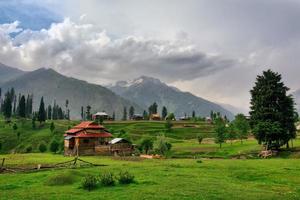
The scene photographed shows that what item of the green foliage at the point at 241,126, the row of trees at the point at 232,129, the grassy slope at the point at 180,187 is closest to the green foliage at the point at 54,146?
the row of trees at the point at 232,129

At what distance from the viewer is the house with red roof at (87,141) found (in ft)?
351

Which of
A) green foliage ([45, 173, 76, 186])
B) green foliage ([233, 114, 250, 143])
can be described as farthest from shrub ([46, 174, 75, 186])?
green foliage ([233, 114, 250, 143])

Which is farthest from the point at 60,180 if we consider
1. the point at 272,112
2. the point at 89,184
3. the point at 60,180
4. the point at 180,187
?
the point at 272,112

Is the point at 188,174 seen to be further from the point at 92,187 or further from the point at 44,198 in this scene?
the point at 44,198

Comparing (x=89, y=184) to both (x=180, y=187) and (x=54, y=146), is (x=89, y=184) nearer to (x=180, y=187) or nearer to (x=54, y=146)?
(x=180, y=187)

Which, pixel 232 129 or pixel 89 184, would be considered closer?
pixel 89 184

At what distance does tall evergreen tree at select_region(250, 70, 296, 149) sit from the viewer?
269 feet

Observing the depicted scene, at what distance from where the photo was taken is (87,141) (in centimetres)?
11206

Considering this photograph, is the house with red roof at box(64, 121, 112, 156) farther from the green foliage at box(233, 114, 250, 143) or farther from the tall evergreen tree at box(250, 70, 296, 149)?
the tall evergreen tree at box(250, 70, 296, 149)

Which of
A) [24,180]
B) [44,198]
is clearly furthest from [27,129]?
[44,198]

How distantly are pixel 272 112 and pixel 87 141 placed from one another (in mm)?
57604

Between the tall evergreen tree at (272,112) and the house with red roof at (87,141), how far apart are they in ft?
151

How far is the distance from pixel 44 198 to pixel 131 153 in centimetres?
7296

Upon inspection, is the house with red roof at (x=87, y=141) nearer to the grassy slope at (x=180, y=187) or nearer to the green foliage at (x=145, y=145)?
the green foliage at (x=145, y=145)
